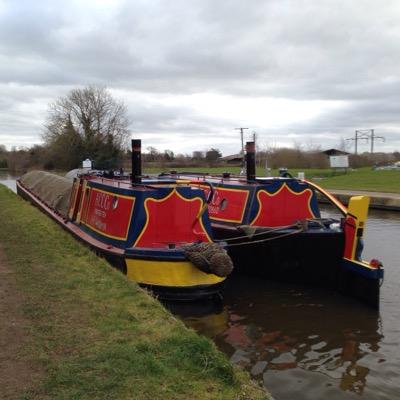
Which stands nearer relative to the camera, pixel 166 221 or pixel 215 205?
pixel 166 221

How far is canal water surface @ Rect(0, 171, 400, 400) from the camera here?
536cm

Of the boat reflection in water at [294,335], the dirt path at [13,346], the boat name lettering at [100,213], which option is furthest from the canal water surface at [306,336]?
the boat name lettering at [100,213]

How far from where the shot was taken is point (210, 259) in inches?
292

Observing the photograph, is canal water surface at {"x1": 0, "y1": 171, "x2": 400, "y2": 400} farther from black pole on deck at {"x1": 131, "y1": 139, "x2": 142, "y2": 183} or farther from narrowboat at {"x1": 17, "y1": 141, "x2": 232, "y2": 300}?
black pole on deck at {"x1": 131, "y1": 139, "x2": 142, "y2": 183}

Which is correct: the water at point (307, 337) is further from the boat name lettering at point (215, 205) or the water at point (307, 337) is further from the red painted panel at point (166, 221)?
the boat name lettering at point (215, 205)

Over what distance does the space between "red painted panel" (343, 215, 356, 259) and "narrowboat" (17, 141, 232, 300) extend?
236 cm

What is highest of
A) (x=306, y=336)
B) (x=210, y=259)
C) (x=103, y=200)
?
(x=103, y=200)

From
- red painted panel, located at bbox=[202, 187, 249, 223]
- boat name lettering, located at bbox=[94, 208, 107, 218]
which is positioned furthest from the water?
boat name lettering, located at bbox=[94, 208, 107, 218]

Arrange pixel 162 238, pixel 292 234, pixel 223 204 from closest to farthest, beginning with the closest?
pixel 162 238, pixel 292 234, pixel 223 204

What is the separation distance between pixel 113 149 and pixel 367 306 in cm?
5433

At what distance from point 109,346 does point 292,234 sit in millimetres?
5293

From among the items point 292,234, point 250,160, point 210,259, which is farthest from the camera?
point 250,160

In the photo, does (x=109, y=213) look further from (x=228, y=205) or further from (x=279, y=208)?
(x=279, y=208)

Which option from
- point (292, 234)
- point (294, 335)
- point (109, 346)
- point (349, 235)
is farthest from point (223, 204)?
point (109, 346)
